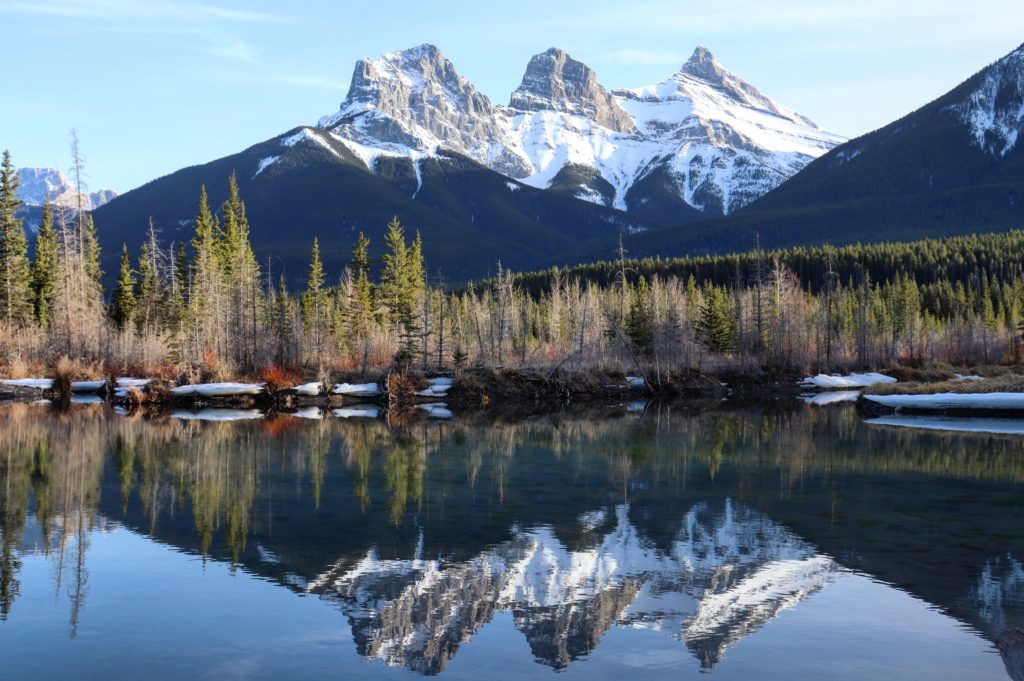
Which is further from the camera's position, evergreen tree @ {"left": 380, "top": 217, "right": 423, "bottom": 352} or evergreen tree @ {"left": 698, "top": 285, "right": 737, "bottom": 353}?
evergreen tree @ {"left": 698, "top": 285, "right": 737, "bottom": 353}

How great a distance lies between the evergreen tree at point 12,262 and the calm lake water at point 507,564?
42.2 metres

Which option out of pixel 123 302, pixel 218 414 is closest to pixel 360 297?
pixel 123 302

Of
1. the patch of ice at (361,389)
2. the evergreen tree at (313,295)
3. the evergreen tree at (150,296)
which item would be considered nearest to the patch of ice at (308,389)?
the patch of ice at (361,389)

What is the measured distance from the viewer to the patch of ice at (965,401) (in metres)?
45.7

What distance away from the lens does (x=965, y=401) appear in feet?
151

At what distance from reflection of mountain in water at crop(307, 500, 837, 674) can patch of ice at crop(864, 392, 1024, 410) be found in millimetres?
33834

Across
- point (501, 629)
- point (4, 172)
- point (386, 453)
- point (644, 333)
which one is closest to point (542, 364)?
point (644, 333)

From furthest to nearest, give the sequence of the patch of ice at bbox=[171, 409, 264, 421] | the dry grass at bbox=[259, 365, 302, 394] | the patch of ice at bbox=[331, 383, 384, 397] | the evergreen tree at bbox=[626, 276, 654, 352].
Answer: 1. the evergreen tree at bbox=[626, 276, 654, 352]
2. the patch of ice at bbox=[331, 383, 384, 397]
3. the dry grass at bbox=[259, 365, 302, 394]
4. the patch of ice at bbox=[171, 409, 264, 421]

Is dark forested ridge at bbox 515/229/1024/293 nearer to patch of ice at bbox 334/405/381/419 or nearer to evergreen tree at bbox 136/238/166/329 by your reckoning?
evergreen tree at bbox 136/238/166/329

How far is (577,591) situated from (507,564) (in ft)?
6.14

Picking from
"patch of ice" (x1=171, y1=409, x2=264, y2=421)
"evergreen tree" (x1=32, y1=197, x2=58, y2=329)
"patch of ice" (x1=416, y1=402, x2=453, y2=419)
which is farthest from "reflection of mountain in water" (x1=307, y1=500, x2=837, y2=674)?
"evergreen tree" (x1=32, y1=197, x2=58, y2=329)

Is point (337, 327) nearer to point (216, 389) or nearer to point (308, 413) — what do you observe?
point (216, 389)

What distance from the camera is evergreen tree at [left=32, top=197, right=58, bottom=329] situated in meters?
71.9

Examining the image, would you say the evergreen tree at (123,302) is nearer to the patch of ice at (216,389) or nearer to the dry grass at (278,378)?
the dry grass at (278,378)
